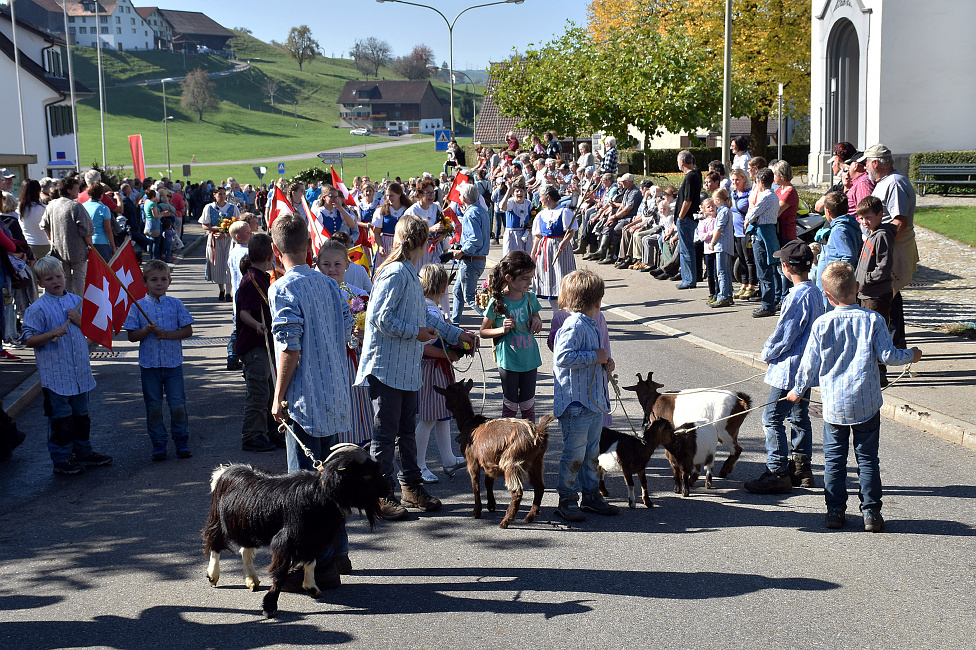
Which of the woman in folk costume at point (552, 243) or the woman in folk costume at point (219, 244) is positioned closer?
the woman in folk costume at point (552, 243)

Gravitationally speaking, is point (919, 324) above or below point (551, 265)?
below

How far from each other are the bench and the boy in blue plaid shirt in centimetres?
2365

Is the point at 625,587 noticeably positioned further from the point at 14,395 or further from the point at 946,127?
the point at 946,127

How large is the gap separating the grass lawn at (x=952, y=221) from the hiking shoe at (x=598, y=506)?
14.4 metres

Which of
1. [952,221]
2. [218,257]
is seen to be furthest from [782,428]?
[952,221]

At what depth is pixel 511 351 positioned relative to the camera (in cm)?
665

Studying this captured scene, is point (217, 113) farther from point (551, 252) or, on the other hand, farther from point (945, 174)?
point (551, 252)

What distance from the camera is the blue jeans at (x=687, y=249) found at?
52.0ft

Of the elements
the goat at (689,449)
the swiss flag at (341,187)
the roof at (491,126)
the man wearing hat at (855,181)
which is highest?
the roof at (491,126)

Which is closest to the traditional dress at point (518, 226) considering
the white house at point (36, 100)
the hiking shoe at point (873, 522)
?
the hiking shoe at point (873, 522)

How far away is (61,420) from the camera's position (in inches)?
287

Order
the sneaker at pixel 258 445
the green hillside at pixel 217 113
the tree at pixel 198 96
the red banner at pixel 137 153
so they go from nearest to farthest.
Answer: the sneaker at pixel 258 445 < the red banner at pixel 137 153 < the green hillside at pixel 217 113 < the tree at pixel 198 96

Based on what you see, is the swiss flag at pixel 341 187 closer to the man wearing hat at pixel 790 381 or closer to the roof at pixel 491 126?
the man wearing hat at pixel 790 381

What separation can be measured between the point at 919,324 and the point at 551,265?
479 centimetres
